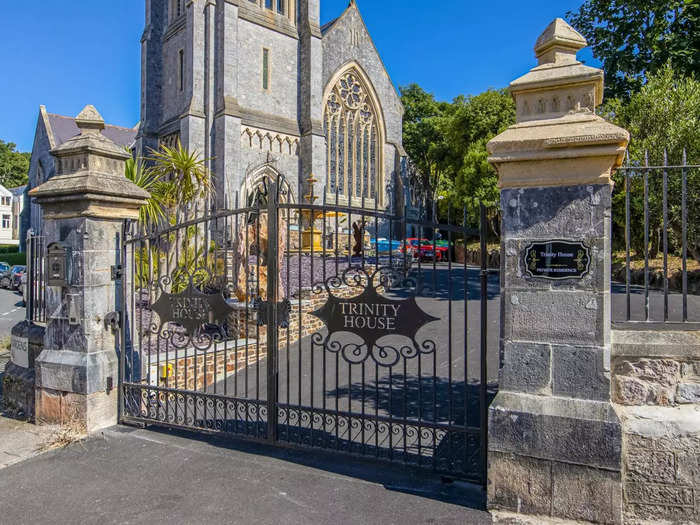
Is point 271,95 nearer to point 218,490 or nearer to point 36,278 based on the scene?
point 36,278

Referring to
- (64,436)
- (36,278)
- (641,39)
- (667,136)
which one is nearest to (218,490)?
(64,436)

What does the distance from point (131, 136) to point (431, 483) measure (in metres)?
37.8

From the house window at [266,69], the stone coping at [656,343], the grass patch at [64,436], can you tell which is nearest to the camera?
the stone coping at [656,343]

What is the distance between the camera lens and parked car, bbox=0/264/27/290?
24.0m

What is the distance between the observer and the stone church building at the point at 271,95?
2148 centimetres

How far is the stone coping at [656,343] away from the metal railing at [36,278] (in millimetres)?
5709

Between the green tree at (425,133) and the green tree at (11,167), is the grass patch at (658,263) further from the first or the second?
the green tree at (11,167)

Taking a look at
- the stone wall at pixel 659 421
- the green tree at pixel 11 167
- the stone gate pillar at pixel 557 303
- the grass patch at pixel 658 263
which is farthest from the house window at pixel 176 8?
the green tree at pixel 11 167

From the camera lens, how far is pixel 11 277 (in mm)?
25031

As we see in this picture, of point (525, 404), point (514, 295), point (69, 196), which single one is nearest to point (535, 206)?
point (514, 295)

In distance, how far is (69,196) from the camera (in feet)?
16.1

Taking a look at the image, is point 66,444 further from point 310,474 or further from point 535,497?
point 535,497

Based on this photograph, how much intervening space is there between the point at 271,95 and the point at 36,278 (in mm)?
20026

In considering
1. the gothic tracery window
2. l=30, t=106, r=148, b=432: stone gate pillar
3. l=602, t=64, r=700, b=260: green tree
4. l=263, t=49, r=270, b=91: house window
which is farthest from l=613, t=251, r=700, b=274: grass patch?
l=263, t=49, r=270, b=91: house window
